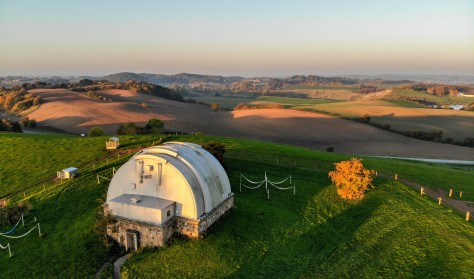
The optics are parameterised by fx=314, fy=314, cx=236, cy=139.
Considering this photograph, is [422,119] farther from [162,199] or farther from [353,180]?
[162,199]

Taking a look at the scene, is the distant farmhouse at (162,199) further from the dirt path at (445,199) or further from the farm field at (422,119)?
the farm field at (422,119)

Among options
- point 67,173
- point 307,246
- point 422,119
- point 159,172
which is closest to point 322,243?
point 307,246

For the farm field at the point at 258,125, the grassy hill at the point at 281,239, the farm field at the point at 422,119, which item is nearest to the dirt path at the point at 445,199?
the grassy hill at the point at 281,239

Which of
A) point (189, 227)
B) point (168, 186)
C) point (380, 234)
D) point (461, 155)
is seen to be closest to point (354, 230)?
point (380, 234)

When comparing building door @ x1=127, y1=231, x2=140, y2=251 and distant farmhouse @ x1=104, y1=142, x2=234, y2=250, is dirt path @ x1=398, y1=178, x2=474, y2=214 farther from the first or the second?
building door @ x1=127, y1=231, x2=140, y2=251

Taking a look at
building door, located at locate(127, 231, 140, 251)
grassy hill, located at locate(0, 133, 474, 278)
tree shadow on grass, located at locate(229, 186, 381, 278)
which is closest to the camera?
tree shadow on grass, located at locate(229, 186, 381, 278)

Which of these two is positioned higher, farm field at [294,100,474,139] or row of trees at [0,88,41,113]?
row of trees at [0,88,41,113]

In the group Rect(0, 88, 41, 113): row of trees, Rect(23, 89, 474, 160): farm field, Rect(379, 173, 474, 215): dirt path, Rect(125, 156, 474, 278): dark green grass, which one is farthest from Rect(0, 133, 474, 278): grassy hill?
Rect(0, 88, 41, 113): row of trees
